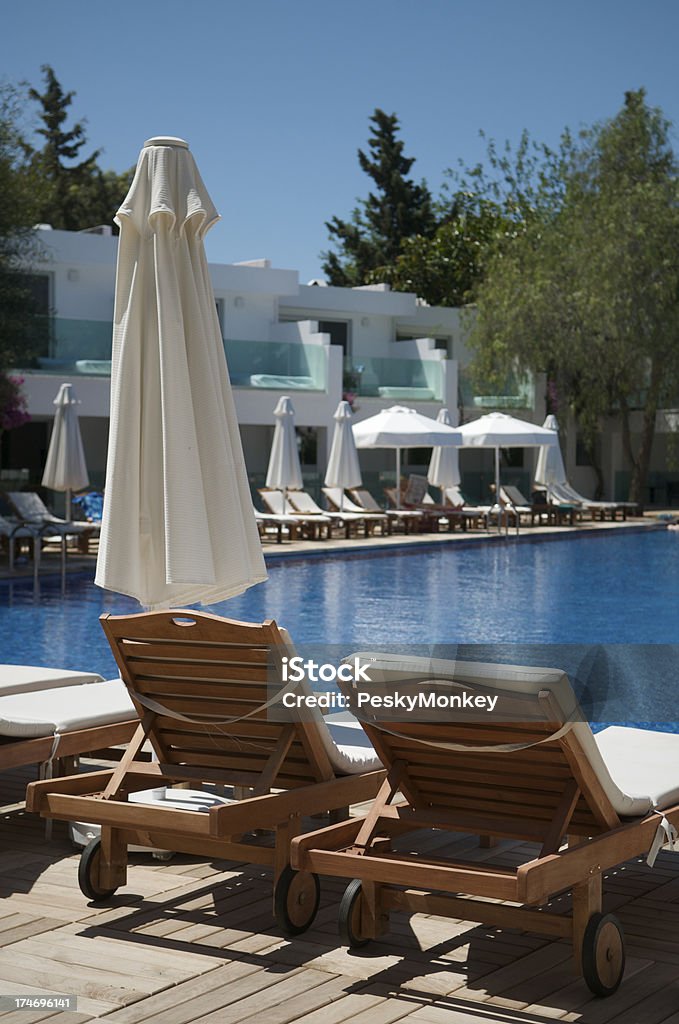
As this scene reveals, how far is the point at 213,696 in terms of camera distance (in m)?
4.00

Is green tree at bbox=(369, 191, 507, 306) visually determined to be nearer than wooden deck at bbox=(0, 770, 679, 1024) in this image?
No

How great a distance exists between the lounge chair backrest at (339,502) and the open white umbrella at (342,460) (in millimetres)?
788

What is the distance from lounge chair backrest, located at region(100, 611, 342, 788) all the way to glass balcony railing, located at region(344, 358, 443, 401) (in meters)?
24.3

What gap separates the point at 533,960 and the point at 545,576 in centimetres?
1355

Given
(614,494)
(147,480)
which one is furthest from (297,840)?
(614,494)

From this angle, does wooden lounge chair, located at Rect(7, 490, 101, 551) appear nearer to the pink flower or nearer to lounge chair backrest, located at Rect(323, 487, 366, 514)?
the pink flower

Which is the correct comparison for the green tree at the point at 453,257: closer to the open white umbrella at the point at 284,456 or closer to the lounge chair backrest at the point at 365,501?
the lounge chair backrest at the point at 365,501

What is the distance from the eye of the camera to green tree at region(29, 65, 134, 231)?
47031mm

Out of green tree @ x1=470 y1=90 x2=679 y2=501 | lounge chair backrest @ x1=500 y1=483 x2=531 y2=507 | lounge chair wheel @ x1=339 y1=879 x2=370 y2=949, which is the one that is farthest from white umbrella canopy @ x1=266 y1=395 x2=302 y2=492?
lounge chair wheel @ x1=339 y1=879 x2=370 y2=949

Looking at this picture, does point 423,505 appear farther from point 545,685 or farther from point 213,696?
point 545,685

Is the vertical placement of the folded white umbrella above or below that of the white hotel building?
below

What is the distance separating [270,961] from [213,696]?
2.72ft

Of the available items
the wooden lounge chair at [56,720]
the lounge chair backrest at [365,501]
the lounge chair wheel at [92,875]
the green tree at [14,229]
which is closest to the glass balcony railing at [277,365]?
the lounge chair backrest at [365,501]

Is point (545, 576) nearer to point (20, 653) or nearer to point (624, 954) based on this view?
point (20, 653)
